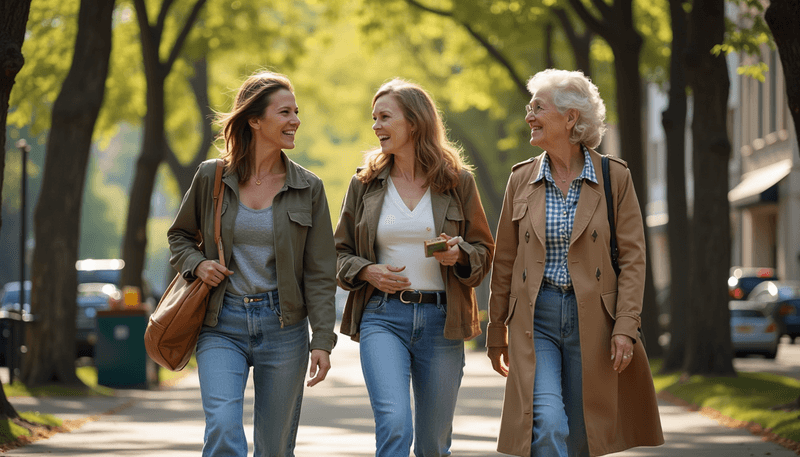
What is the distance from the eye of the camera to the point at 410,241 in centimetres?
608

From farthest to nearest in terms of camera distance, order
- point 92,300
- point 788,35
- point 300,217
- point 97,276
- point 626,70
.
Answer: point 97,276 → point 92,300 → point 626,70 → point 788,35 → point 300,217

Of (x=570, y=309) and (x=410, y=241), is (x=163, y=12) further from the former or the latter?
(x=570, y=309)

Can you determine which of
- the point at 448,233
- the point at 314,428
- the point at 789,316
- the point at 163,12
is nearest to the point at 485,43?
the point at 163,12

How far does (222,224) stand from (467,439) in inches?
219

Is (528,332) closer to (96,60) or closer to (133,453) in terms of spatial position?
(133,453)

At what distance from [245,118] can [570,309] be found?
172 cm

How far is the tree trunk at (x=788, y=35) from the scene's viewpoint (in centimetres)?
995

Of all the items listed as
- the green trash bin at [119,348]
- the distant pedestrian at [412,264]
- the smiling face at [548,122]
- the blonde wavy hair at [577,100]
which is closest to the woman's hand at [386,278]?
the distant pedestrian at [412,264]

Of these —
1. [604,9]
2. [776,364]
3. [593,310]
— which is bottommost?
[776,364]

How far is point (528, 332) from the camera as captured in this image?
18.6 ft

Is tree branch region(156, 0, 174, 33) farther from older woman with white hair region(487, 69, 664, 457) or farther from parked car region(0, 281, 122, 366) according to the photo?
older woman with white hair region(487, 69, 664, 457)

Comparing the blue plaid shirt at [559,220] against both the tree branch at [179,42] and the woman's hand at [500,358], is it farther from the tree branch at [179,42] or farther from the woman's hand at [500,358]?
→ the tree branch at [179,42]

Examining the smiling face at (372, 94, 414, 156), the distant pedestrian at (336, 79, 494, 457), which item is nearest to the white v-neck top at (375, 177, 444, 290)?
the distant pedestrian at (336, 79, 494, 457)

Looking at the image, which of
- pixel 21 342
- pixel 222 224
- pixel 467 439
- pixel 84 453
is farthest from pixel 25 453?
pixel 21 342
